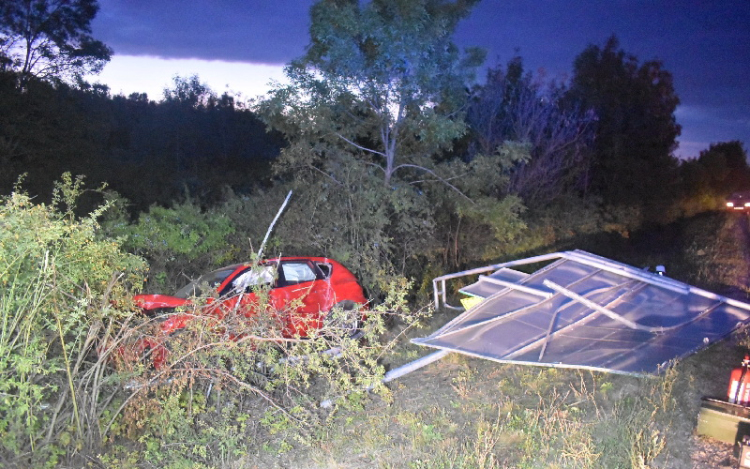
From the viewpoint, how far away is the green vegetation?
4.84 m

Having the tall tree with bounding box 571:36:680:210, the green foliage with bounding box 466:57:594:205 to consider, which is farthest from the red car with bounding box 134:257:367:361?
the tall tree with bounding box 571:36:680:210

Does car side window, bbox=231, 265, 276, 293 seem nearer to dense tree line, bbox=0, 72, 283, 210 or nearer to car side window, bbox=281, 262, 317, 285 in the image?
car side window, bbox=281, 262, 317, 285

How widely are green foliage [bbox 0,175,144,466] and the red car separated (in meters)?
0.58

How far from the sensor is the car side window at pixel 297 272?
884cm

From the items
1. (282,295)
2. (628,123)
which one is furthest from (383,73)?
(628,123)

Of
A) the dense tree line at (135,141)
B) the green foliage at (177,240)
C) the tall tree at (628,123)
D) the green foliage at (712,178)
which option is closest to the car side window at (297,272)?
the green foliage at (177,240)

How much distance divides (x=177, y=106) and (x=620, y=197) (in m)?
24.9

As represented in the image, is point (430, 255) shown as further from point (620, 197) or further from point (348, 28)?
point (620, 197)

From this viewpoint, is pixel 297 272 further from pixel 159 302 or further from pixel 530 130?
pixel 530 130

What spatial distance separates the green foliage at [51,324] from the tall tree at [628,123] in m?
20.1

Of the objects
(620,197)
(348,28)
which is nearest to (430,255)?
(348,28)

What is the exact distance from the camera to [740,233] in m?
22.7

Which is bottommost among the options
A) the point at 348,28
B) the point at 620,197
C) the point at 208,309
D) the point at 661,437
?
the point at 661,437

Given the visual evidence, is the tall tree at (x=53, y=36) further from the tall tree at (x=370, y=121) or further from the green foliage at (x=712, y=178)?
the green foliage at (x=712, y=178)
